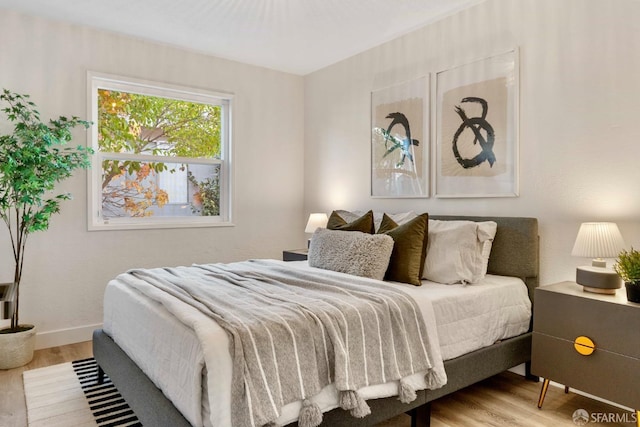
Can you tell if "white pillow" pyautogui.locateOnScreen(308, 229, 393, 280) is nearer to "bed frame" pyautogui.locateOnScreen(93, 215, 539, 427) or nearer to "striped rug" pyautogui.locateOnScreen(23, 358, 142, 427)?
"bed frame" pyautogui.locateOnScreen(93, 215, 539, 427)

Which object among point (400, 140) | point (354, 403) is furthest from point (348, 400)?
point (400, 140)

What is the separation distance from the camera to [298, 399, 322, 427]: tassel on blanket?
1.54 m

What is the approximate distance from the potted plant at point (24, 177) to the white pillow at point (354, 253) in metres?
1.96

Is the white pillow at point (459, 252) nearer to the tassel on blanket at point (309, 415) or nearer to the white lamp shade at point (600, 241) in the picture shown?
A: the white lamp shade at point (600, 241)

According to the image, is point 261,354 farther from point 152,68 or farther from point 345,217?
point 152,68

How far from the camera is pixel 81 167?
3279 millimetres

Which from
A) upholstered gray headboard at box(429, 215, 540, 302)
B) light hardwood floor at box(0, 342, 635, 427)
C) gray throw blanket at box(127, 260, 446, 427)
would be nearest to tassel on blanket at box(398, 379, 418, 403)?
gray throw blanket at box(127, 260, 446, 427)

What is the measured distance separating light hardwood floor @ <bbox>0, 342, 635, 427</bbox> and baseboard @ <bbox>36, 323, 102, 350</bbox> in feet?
1.80

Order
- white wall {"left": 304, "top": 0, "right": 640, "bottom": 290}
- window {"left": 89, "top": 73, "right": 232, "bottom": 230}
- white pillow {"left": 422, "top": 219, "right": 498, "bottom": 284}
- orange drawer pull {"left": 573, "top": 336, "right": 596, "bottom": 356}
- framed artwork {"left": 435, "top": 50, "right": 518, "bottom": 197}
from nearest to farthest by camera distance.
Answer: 1. orange drawer pull {"left": 573, "top": 336, "right": 596, "bottom": 356}
2. white wall {"left": 304, "top": 0, "right": 640, "bottom": 290}
3. white pillow {"left": 422, "top": 219, "right": 498, "bottom": 284}
4. framed artwork {"left": 435, "top": 50, "right": 518, "bottom": 197}
5. window {"left": 89, "top": 73, "right": 232, "bottom": 230}

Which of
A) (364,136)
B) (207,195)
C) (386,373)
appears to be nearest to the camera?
(386,373)

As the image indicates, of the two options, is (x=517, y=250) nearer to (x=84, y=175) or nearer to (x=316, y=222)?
(x=316, y=222)

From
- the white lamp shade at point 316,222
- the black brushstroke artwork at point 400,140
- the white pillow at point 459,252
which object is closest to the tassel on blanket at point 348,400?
the white pillow at point 459,252

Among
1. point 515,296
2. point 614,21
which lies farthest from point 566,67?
point 515,296

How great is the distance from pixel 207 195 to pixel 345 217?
153 centimetres
